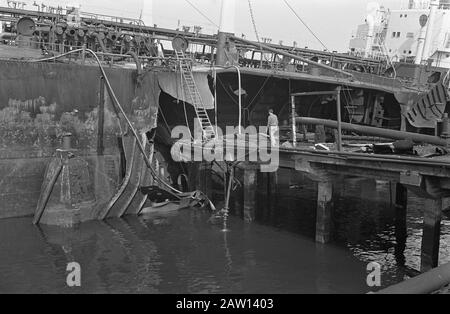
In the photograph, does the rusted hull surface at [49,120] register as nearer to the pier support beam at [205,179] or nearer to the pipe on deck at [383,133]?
the pier support beam at [205,179]

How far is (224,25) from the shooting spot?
22.5 m

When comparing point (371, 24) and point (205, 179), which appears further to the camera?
point (371, 24)

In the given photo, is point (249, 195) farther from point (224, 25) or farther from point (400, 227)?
point (224, 25)

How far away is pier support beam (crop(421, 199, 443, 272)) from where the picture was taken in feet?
39.4

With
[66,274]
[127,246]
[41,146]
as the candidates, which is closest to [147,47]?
[41,146]

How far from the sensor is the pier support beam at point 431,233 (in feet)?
39.4

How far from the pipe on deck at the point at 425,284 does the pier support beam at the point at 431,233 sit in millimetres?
8511

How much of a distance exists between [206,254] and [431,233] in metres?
6.48

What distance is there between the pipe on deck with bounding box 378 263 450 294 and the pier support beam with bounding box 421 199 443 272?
8.51 metres

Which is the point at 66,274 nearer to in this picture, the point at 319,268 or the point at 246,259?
the point at 246,259

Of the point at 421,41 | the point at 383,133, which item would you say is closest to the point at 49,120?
the point at 383,133

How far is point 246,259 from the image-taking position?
13789 mm

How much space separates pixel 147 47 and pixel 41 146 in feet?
42.9

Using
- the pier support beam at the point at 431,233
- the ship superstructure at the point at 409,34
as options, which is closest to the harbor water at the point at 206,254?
the pier support beam at the point at 431,233
